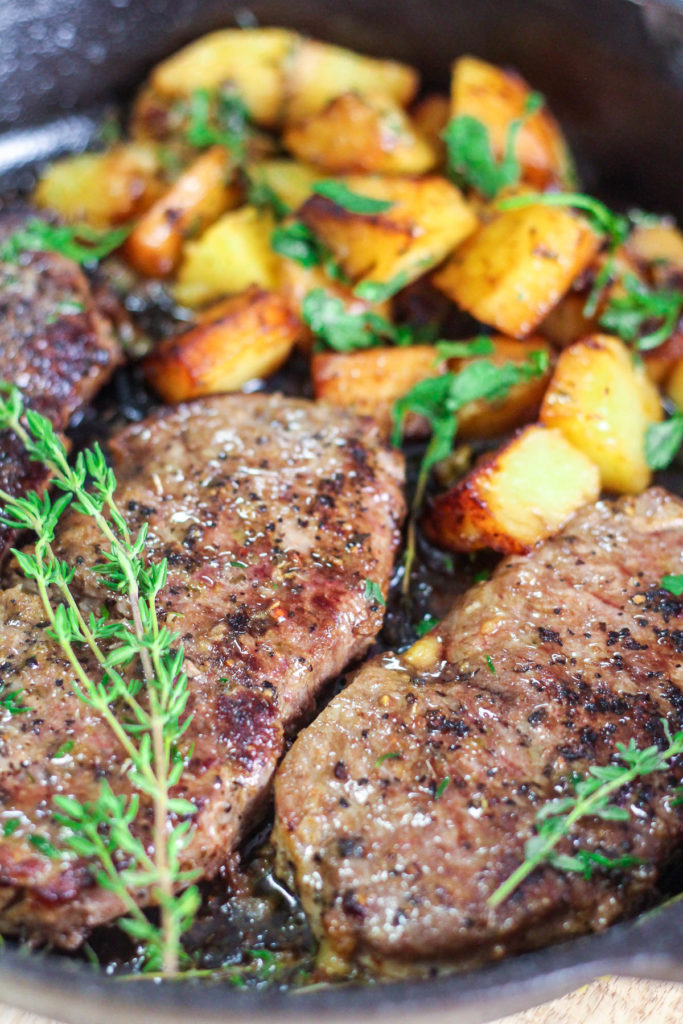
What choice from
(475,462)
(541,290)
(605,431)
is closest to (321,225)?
(541,290)

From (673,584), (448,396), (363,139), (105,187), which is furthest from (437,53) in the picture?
(673,584)

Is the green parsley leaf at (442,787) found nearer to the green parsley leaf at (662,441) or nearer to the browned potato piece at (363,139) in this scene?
the green parsley leaf at (662,441)

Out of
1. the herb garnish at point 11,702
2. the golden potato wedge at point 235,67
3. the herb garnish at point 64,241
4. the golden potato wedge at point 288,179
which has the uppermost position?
the golden potato wedge at point 235,67

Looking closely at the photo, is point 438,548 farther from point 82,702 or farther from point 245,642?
point 82,702

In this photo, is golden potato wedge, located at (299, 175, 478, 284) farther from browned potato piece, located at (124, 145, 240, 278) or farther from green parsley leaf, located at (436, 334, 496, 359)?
browned potato piece, located at (124, 145, 240, 278)

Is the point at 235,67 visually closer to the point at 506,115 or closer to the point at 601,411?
the point at 506,115

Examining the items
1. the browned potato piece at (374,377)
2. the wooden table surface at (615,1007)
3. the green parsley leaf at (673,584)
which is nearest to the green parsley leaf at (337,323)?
the browned potato piece at (374,377)

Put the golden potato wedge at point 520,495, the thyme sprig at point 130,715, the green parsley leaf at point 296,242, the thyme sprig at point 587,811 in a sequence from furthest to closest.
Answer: the green parsley leaf at point 296,242, the golden potato wedge at point 520,495, the thyme sprig at point 587,811, the thyme sprig at point 130,715
